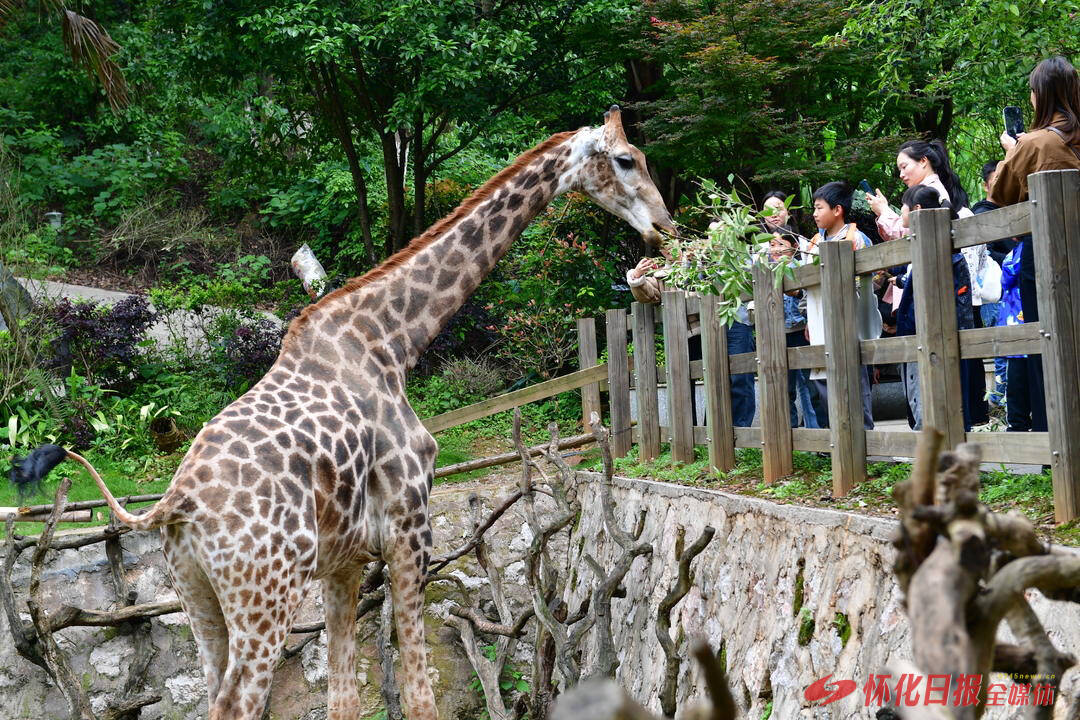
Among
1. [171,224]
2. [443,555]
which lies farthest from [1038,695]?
[171,224]

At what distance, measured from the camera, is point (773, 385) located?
19.4 ft

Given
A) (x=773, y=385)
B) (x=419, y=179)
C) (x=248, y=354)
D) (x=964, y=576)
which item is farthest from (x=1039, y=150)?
(x=419, y=179)

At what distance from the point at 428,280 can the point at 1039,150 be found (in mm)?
3037

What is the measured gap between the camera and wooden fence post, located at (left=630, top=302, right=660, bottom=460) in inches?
318

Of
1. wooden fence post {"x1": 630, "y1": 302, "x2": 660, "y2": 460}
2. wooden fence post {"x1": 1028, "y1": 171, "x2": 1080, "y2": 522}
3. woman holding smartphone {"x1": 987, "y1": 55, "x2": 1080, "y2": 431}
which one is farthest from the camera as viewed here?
wooden fence post {"x1": 630, "y1": 302, "x2": 660, "y2": 460}

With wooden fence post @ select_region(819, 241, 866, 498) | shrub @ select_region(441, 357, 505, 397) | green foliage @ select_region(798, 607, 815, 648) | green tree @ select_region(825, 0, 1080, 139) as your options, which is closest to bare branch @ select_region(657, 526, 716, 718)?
green foliage @ select_region(798, 607, 815, 648)

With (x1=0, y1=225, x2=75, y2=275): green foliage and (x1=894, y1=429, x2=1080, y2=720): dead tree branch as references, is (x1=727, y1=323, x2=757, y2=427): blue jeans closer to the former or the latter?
(x1=894, y1=429, x2=1080, y2=720): dead tree branch

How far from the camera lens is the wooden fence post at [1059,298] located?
3.79m

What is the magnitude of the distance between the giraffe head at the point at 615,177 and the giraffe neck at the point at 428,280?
0.30ft

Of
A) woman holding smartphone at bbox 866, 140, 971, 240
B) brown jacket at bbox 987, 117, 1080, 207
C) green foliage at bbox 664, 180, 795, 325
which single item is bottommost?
green foliage at bbox 664, 180, 795, 325

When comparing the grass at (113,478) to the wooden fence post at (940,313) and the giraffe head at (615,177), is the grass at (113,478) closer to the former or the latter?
the giraffe head at (615,177)

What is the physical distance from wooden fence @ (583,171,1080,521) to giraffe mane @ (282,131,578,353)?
1515 mm

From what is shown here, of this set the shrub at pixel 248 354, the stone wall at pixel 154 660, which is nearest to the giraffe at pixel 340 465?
the stone wall at pixel 154 660

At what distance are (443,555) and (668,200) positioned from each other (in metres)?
7.14
